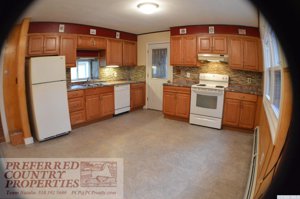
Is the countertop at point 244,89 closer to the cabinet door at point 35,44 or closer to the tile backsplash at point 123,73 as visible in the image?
the tile backsplash at point 123,73

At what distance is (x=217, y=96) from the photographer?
3963 millimetres

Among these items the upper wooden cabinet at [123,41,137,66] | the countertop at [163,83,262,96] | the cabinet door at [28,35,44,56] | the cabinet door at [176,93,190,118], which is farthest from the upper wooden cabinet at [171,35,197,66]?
the cabinet door at [28,35,44,56]

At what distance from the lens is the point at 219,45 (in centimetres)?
410

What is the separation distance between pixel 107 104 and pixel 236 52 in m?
3.17

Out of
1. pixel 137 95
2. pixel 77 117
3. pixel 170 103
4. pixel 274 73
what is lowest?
pixel 77 117

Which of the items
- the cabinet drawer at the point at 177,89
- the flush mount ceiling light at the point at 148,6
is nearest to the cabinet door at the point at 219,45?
the cabinet drawer at the point at 177,89

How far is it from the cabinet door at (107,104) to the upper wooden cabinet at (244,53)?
291 centimetres

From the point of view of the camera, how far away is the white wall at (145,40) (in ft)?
16.6

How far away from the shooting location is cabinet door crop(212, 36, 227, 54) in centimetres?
406

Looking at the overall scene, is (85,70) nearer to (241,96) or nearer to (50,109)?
(50,109)

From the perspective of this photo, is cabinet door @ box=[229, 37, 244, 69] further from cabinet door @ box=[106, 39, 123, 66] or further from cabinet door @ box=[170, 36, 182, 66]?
cabinet door @ box=[106, 39, 123, 66]

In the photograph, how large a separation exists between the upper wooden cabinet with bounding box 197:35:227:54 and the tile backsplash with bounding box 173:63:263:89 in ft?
1.38

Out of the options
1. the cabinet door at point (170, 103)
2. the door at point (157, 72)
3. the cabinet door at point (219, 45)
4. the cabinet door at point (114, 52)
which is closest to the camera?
the cabinet door at point (219, 45)

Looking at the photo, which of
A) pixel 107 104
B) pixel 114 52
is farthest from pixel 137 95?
pixel 114 52
